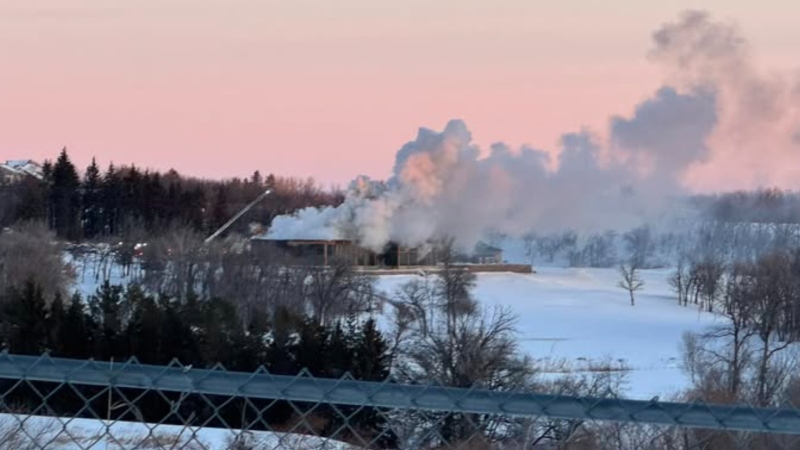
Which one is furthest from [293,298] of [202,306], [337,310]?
[202,306]

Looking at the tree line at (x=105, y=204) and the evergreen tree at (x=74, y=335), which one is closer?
the evergreen tree at (x=74, y=335)

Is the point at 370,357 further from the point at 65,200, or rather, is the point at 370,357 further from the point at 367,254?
the point at 65,200

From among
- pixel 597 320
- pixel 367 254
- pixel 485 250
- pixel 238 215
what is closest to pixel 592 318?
pixel 597 320

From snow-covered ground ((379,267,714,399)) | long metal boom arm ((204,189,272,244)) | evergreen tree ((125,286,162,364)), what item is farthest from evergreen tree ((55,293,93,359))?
long metal boom arm ((204,189,272,244))

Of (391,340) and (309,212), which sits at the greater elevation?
(309,212)

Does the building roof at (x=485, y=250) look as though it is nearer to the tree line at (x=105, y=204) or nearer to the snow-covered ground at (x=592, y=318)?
the snow-covered ground at (x=592, y=318)

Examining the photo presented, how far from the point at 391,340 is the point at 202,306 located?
9.49 m

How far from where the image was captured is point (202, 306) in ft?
138

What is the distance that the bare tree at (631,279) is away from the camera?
93.0 metres

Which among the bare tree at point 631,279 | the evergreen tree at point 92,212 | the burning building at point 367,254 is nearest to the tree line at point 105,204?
the evergreen tree at point 92,212

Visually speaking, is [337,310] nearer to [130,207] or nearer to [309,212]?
[309,212]

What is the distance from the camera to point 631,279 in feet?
309

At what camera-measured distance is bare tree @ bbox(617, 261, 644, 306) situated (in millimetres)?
92994

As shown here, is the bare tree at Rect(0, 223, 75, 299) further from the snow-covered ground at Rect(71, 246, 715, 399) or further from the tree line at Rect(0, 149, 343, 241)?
the tree line at Rect(0, 149, 343, 241)
